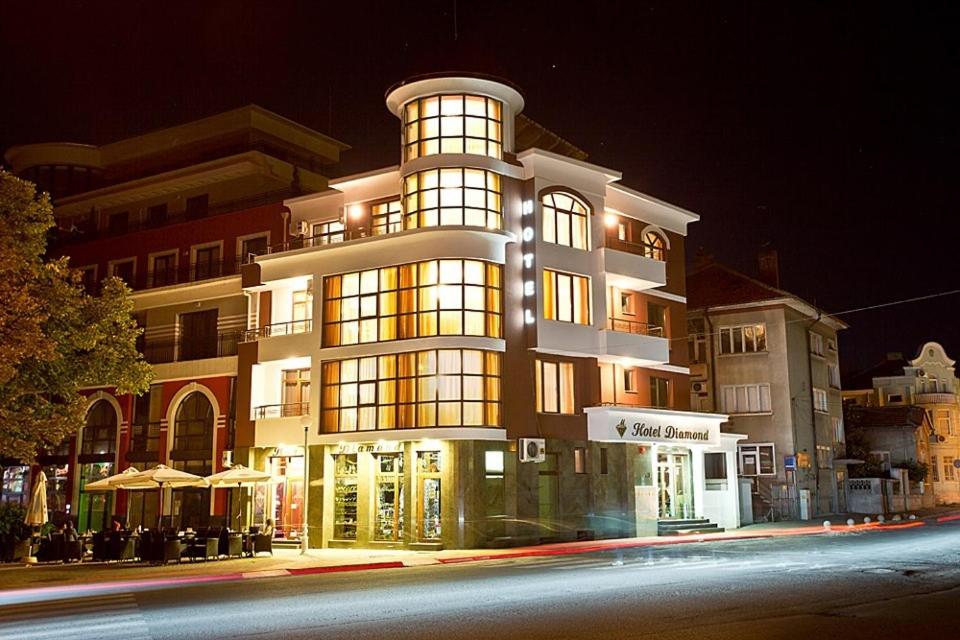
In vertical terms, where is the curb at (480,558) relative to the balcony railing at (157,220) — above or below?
below

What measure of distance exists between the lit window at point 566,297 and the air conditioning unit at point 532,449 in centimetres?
479

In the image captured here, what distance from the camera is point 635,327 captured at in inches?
1614

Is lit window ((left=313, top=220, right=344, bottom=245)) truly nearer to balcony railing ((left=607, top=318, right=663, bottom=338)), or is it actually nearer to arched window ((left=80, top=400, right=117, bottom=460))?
balcony railing ((left=607, top=318, right=663, bottom=338))

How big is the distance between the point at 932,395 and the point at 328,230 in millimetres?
58648

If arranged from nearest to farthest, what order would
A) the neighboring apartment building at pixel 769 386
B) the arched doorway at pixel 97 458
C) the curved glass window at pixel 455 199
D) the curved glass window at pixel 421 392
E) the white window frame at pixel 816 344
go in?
the curved glass window at pixel 421 392 → the curved glass window at pixel 455 199 → the arched doorway at pixel 97 458 → the neighboring apartment building at pixel 769 386 → the white window frame at pixel 816 344

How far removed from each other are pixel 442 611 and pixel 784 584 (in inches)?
266

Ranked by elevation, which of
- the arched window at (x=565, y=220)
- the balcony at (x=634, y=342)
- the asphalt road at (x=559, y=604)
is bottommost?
the asphalt road at (x=559, y=604)

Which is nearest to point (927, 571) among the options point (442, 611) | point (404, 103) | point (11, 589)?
point (442, 611)

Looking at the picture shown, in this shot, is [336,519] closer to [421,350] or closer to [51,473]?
[421,350]

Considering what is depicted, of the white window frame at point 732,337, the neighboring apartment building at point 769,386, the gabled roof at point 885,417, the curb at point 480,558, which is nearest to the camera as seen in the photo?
the curb at point 480,558

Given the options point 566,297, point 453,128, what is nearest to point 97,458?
point 453,128

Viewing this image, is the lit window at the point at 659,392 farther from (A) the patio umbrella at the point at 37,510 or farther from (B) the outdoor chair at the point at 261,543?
(A) the patio umbrella at the point at 37,510

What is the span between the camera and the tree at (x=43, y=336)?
26688 mm

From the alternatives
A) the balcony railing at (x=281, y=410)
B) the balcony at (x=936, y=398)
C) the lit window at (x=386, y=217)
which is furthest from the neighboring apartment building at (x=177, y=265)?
the balcony at (x=936, y=398)
